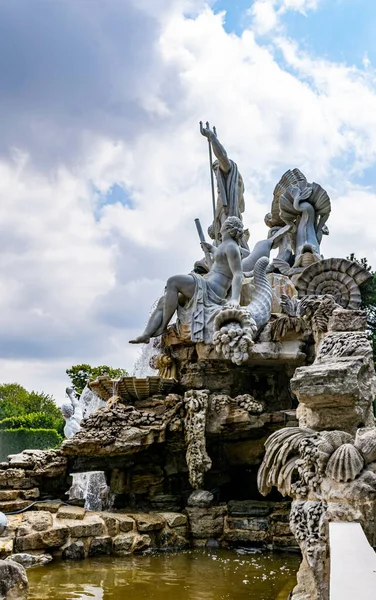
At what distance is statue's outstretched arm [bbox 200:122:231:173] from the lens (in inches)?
445

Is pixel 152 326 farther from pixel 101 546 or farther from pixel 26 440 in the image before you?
pixel 26 440

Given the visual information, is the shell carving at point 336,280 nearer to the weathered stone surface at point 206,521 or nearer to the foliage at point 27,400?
the weathered stone surface at point 206,521

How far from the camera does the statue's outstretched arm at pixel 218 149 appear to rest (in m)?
11.3

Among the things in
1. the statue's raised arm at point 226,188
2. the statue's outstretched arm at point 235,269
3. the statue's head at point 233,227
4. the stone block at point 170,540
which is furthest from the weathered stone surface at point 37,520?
the statue's raised arm at point 226,188

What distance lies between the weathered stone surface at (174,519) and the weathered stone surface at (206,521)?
0.14m

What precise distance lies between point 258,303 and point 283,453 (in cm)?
553

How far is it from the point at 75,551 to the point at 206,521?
6.36 feet

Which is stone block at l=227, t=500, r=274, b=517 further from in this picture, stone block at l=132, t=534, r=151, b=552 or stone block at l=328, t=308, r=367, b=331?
stone block at l=328, t=308, r=367, b=331

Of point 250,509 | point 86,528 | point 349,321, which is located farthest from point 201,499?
point 349,321

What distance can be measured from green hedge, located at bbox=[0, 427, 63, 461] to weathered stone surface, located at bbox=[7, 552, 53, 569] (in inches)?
508

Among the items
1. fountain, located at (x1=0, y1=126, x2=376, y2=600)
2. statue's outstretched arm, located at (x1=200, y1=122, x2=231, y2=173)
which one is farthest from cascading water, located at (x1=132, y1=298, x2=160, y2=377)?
statue's outstretched arm, located at (x1=200, y1=122, x2=231, y2=173)

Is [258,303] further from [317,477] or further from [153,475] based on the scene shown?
[317,477]

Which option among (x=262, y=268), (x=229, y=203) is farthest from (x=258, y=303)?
(x=229, y=203)

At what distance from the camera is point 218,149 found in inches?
454
